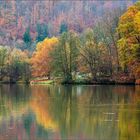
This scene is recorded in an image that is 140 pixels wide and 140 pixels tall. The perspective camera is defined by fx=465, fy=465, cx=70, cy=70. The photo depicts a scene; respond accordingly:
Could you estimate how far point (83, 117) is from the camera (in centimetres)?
2592

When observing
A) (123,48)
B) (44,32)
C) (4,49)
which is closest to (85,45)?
(123,48)

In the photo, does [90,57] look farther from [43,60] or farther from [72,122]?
[72,122]

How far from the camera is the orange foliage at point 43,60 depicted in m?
85.8

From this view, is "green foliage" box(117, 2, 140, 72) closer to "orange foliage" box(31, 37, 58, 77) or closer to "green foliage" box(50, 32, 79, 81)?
"green foliage" box(50, 32, 79, 81)

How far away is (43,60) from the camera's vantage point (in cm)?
A: 8706

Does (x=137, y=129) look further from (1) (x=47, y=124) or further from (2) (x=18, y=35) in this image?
(2) (x=18, y=35)

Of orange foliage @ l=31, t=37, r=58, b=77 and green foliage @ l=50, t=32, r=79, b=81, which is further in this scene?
orange foliage @ l=31, t=37, r=58, b=77

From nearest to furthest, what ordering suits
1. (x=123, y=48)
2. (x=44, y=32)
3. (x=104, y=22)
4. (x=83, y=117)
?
1. (x=83, y=117)
2. (x=123, y=48)
3. (x=104, y=22)
4. (x=44, y=32)

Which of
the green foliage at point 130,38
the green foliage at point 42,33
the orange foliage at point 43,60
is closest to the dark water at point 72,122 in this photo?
the green foliage at point 130,38

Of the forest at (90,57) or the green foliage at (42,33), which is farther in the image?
the green foliage at (42,33)

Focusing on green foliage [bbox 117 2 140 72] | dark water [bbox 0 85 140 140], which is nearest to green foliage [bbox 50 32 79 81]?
green foliage [bbox 117 2 140 72]

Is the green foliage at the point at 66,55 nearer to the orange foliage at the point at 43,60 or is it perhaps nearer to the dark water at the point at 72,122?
the orange foliage at the point at 43,60

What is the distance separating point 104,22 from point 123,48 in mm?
11548

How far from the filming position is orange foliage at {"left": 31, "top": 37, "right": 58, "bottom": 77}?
85812 millimetres
